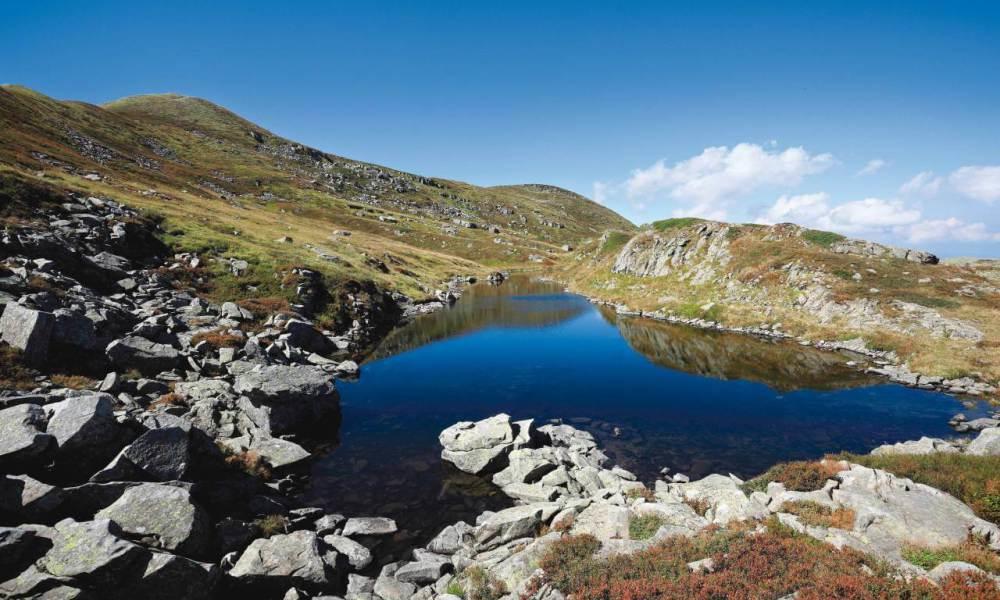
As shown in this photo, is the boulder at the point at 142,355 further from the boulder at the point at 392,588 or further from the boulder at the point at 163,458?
the boulder at the point at 392,588

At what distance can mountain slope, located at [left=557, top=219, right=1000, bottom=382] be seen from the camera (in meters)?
46.7

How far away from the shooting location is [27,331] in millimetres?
24125

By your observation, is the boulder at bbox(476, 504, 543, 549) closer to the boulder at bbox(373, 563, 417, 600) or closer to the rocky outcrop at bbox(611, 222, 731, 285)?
the boulder at bbox(373, 563, 417, 600)

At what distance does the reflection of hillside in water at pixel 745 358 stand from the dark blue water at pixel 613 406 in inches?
9.6

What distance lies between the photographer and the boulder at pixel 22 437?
1541cm

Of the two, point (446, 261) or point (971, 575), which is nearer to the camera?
point (971, 575)

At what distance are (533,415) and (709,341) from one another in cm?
3697

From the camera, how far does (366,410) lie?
115ft

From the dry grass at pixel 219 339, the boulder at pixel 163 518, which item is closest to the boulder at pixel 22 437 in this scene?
the boulder at pixel 163 518

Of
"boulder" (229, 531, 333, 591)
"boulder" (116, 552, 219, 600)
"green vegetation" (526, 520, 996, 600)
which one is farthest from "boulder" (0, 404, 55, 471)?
"green vegetation" (526, 520, 996, 600)

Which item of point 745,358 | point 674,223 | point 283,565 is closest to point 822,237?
point 674,223

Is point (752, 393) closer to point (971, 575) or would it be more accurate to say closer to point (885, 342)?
point (885, 342)

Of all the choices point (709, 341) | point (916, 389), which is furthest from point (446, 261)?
point (916, 389)

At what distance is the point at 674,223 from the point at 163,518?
12426 cm
